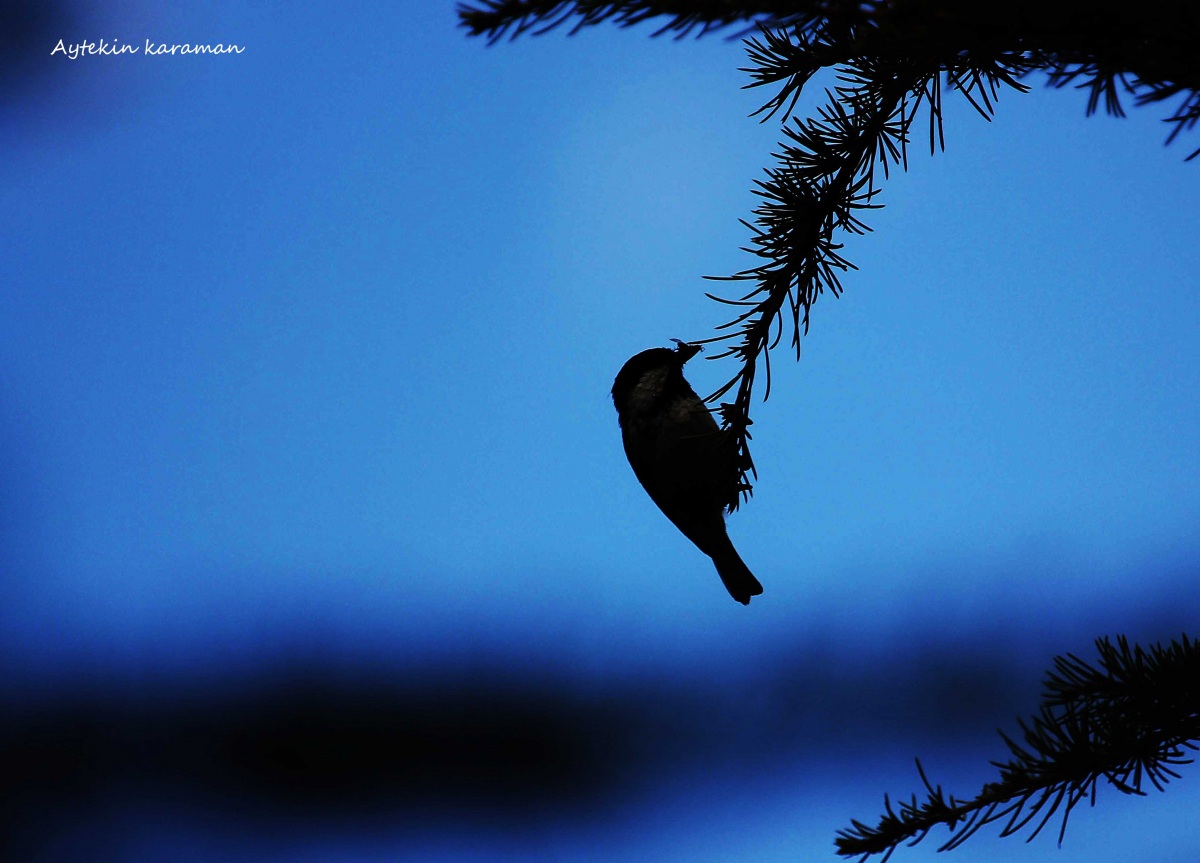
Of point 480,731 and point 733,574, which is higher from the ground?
point 480,731

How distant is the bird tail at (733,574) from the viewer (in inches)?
125

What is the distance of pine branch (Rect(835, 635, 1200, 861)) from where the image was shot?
1.06 metres

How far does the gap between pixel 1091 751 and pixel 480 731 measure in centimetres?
772

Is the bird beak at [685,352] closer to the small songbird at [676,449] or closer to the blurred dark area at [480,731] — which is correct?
the small songbird at [676,449]

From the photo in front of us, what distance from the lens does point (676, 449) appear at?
289 centimetres

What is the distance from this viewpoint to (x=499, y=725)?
827cm

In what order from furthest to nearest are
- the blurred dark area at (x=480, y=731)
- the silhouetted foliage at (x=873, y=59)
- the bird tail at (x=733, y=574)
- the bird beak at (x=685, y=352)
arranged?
the blurred dark area at (x=480, y=731) → the bird tail at (x=733, y=574) → the bird beak at (x=685, y=352) → the silhouetted foliage at (x=873, y=59)

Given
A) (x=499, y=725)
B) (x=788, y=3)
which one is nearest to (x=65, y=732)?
(x=499, y=725)

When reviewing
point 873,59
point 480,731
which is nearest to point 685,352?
point 873,59

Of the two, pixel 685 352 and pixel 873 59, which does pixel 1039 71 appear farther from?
pixel 685 352

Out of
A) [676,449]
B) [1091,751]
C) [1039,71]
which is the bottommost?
[1091,751]

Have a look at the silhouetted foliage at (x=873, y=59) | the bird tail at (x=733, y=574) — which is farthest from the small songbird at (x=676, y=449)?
the silhouetted foliage at (x=873, y=59)

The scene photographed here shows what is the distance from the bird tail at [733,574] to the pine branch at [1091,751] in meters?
1.99

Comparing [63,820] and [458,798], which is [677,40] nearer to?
[63,820]
